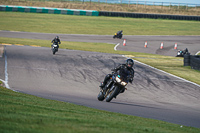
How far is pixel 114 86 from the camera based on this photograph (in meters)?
10.9

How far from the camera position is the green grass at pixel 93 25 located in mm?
47031

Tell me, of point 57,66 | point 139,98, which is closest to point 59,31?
point 57,66

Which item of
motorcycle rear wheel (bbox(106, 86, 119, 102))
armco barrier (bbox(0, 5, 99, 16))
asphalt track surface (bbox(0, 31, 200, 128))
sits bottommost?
asphalt track surface (bbox(0, 31, 200, 128))

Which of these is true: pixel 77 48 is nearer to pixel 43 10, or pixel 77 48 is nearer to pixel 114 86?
pixel 114 86

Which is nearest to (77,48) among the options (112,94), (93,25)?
(112,94)

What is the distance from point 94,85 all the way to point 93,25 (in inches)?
1544

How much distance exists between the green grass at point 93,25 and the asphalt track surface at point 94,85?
23.3 m

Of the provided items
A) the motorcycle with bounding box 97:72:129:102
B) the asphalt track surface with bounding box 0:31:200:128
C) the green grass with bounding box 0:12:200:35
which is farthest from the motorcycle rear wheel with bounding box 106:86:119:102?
the green grass with bounding box 0:12:200:35

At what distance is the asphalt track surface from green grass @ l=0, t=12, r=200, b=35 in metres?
23.3

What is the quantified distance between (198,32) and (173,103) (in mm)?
43512

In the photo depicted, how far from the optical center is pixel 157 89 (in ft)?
47.5

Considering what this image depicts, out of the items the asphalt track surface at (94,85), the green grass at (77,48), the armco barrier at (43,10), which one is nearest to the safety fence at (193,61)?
the green grass at (77,48)

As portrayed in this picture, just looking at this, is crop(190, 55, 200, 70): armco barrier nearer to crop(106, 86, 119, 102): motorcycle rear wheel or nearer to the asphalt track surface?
the asphalt track surface

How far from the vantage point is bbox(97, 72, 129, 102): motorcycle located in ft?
34.8
